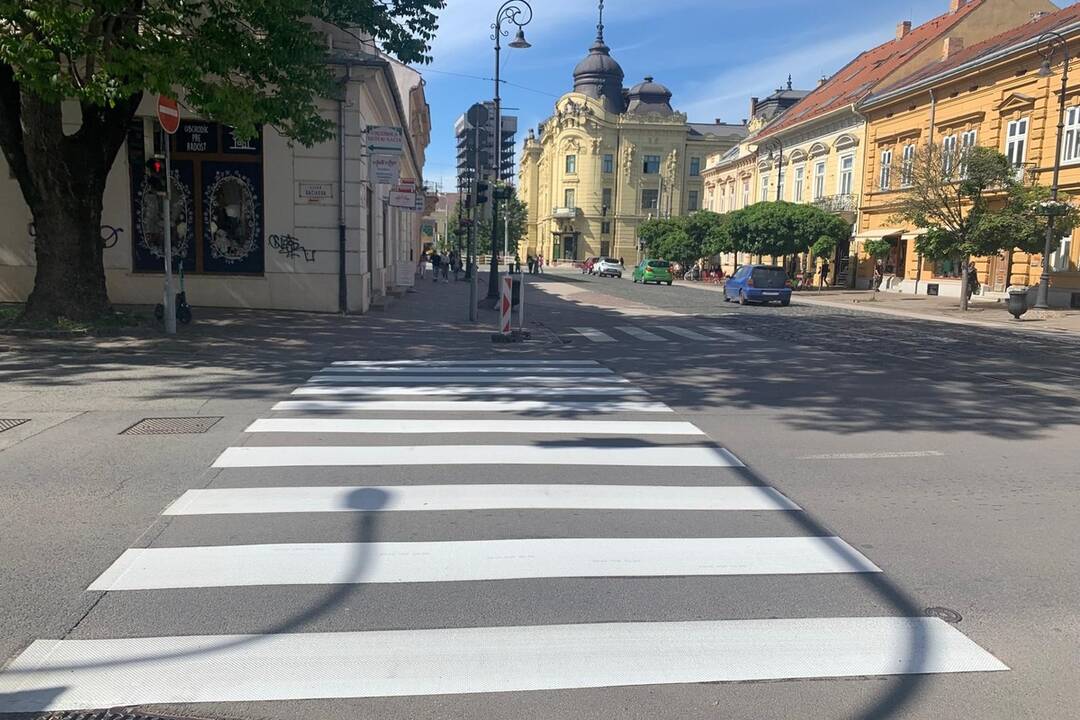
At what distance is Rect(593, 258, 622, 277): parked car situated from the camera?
6312cm

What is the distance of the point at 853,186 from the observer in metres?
45.8

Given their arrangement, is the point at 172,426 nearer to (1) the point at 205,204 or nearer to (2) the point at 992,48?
(1) the point at 205,204

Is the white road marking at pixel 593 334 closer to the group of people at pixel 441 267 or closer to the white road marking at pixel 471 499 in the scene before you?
the white road marking at pixel 471 499

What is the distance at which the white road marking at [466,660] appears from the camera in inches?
129

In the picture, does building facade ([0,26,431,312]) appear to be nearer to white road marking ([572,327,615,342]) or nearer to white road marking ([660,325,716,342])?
white road marking ([572,327,615,342])

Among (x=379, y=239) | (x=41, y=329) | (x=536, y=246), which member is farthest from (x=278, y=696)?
(x=536, y=246)

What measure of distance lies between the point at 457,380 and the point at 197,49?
648 cm

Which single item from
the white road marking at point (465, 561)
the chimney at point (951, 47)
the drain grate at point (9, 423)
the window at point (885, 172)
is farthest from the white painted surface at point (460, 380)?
the chimney at point (951, 47)

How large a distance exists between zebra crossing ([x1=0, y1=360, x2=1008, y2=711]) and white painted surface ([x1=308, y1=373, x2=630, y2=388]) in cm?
292

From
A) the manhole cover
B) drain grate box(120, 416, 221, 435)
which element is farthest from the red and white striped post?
the manhole cover

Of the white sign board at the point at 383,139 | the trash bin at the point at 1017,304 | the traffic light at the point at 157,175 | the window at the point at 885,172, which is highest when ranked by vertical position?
the window at the point at 885,172

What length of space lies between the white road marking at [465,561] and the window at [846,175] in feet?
150

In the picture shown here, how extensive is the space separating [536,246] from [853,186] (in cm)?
6800

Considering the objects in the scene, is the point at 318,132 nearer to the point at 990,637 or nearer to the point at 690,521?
the point at 690,521
